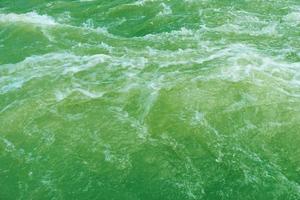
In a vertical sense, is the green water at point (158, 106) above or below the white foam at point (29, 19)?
above

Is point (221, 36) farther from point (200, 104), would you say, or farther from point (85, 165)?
point (85, 165)

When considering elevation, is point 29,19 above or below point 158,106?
→ below

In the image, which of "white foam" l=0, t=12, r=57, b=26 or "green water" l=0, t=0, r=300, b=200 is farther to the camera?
"white foam" l=0, t=12, r=57, b=26

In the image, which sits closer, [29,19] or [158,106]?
[158,106]

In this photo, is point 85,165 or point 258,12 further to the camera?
point 258,12

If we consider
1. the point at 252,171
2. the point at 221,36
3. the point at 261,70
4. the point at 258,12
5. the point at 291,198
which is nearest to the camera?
the point at 291,198

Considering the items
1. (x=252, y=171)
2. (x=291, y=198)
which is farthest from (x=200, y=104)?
(x=291, y=198)

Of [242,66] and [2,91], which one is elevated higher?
[242,66]

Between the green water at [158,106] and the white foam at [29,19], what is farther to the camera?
the white foam at [29,19]
